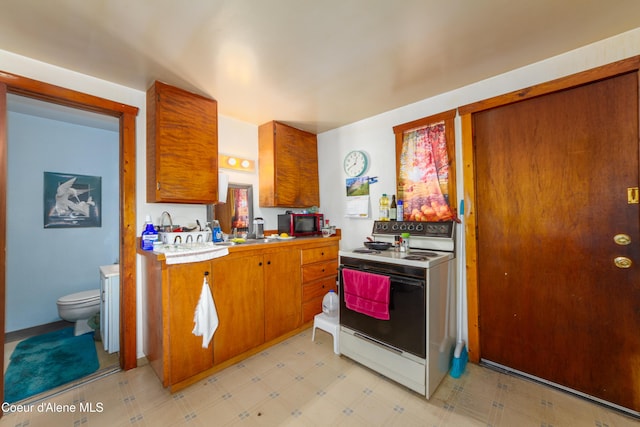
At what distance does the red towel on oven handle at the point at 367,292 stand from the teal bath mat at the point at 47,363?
2.15m

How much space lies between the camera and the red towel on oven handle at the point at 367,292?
178cm

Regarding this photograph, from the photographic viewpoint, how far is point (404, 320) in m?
1.72

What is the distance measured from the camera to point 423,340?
1.63m

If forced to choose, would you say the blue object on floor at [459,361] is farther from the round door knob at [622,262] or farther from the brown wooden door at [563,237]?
the round door knob at [622,262]

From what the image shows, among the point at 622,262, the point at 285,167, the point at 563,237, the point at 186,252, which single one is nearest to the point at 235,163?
the point at 285,167

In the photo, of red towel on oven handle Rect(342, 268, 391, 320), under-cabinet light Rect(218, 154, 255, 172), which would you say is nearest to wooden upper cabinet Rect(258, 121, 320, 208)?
under-cabinet light Rect(218, 154, 255, 172)

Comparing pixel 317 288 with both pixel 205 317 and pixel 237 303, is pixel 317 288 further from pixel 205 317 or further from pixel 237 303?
pixel 205 317

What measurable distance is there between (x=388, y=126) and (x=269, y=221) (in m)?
1.77

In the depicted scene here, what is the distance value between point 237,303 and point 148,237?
88 cm

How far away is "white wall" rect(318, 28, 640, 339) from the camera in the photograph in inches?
63.7

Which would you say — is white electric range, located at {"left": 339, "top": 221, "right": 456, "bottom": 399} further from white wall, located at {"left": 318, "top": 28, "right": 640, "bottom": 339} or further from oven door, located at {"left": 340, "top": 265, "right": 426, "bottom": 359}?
white wall, located at {"left": 318, "top": 28, "right": 640, "bottom": 339}

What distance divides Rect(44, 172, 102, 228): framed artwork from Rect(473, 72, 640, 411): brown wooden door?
4175 millimetres

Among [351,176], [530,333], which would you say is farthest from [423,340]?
[351,176]

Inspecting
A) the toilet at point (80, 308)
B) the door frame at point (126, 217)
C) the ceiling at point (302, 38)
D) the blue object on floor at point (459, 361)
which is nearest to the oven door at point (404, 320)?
the blue object on floor at point (459, 361)
